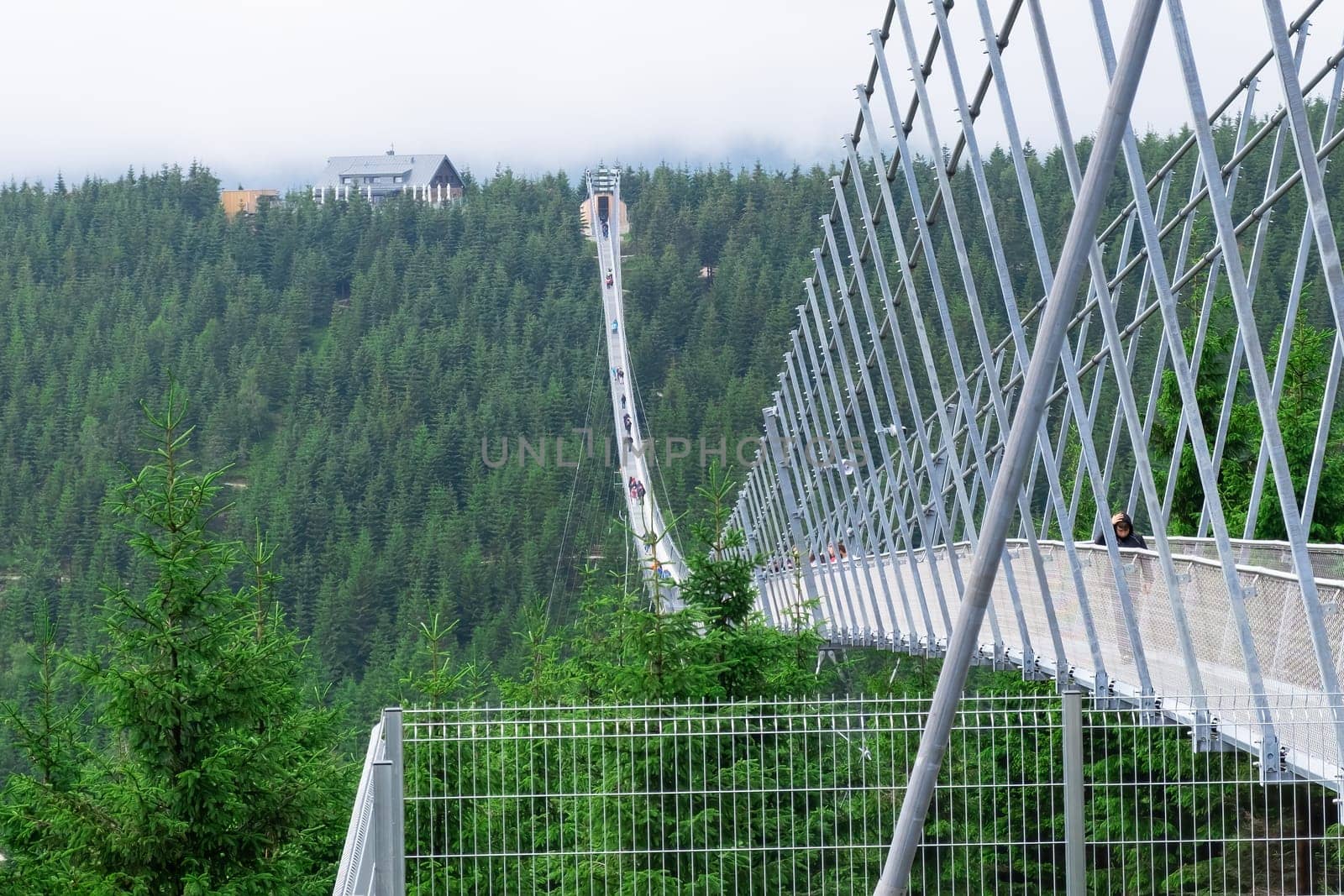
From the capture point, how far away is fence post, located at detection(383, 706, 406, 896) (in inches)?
269

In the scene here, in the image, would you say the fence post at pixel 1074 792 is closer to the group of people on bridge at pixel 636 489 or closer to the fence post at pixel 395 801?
the fence post at pixel 395 801

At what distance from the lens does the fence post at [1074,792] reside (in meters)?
Answer: 7.02

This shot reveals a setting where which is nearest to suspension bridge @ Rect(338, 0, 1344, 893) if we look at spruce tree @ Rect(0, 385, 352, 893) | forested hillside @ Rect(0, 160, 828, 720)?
spruce tree @ Rect(0, 385, 352, 893)

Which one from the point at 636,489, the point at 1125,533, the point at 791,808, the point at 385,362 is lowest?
the point at 636,489

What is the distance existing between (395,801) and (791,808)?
1.86 metres

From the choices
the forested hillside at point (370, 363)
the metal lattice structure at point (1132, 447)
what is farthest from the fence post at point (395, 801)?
the forested hillside at point (370, 363)

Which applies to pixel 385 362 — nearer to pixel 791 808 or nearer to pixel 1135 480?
pixel 1135 480

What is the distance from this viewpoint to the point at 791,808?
7773mm

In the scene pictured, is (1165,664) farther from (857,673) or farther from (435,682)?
(857,673)

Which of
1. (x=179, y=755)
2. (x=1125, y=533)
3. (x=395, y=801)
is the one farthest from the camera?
(x=1125, y=533)

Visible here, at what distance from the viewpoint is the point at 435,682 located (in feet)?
56.6

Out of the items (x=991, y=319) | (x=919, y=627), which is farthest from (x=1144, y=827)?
(x=991, y=319)

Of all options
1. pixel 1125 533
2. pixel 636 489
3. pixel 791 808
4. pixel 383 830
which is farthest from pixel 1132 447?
pixel 636 489

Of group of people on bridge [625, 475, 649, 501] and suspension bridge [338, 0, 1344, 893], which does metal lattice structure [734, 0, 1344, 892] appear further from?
group of people on bridge [625, 475, 649, 501]
